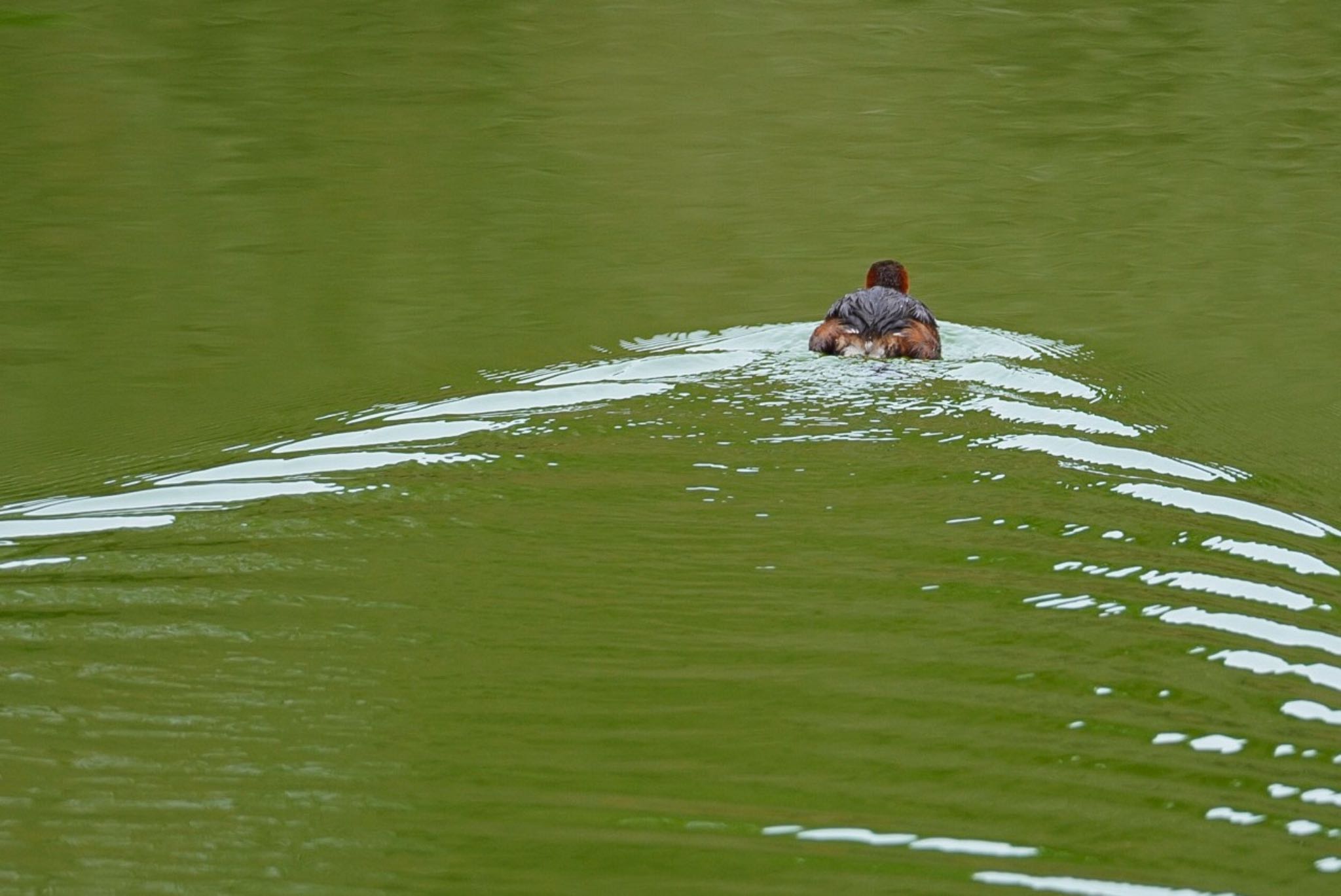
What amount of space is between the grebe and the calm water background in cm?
19

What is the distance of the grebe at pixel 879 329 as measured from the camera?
890 cm

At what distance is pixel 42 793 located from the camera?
14.1ft

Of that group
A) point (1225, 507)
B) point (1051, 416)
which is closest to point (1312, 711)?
point (1225, 507)

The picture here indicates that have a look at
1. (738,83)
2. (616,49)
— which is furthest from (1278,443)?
(616,49)

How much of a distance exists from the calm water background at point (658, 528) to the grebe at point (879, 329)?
0.63 feet

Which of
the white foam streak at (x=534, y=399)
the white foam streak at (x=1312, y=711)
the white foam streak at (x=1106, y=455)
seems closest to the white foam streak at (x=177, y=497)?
the white foam streak at (x=534, y=399)

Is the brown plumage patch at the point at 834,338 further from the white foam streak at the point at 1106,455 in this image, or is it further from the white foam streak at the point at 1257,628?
the white foam streak at the point at 1257,628

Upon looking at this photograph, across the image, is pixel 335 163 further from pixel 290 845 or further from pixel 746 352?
pixel 290 845

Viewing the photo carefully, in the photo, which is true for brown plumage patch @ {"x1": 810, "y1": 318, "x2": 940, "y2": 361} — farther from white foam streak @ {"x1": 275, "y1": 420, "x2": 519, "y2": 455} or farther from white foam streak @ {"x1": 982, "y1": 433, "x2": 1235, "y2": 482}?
white foam streak @ {"x1": 275, "y1": 420, "x2": 519, "y2": 455}

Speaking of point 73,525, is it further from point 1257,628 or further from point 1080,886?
point 1257,628

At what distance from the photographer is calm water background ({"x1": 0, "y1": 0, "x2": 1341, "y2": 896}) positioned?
4.15 metres

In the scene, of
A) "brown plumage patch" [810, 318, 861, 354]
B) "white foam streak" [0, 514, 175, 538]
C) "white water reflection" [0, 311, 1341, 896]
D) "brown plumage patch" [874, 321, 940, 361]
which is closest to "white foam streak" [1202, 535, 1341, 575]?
"white water reflection" [0, 311, 1341, 896]

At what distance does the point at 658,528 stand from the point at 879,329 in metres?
3.22

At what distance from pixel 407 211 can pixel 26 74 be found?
7519 millimetres
